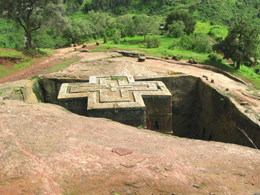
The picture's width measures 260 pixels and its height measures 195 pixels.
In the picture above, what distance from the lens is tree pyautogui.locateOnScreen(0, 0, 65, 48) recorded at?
17.3 metres

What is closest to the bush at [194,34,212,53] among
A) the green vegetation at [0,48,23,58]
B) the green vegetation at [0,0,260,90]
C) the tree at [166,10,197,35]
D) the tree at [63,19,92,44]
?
the green vegetation at [0,0,260,90]

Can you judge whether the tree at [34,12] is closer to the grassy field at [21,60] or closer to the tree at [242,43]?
the grassy field at [21,60]

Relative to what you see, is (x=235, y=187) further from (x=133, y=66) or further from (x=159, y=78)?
(x=133, y=66)

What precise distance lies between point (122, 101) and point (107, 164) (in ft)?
14.1

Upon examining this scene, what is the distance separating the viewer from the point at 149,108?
8.30 metres

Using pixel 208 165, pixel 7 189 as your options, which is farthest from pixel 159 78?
pixel 7 189

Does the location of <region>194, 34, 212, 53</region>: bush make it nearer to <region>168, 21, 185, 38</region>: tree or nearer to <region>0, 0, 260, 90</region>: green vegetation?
<region>0, 0, 260, 90</region>: green vegetation

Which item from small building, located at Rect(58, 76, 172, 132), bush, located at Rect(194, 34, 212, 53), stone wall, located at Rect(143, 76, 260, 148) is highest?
bush, located at Rect(194, 34, 212, 53)

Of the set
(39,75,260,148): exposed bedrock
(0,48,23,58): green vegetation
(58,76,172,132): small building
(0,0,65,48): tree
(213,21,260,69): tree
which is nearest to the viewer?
(58,76,172,132): small building

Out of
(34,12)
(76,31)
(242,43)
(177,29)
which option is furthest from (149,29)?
(34,12)

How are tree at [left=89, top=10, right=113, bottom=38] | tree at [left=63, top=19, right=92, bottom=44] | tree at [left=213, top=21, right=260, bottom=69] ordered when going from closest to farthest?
tree at [left=213, top=21, right=260, bottom=69], tree at [left=63, top=19, right=92, bottom=44], tree at [left=89, top=10, right=113, bottom=38]

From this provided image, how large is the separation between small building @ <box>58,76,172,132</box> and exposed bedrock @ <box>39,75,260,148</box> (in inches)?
97.6

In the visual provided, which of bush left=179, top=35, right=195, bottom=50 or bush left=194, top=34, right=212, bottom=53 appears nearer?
bush left=194, top=34, right=212, bottom=53

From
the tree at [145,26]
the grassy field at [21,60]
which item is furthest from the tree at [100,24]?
the grassy field at [21,60]
